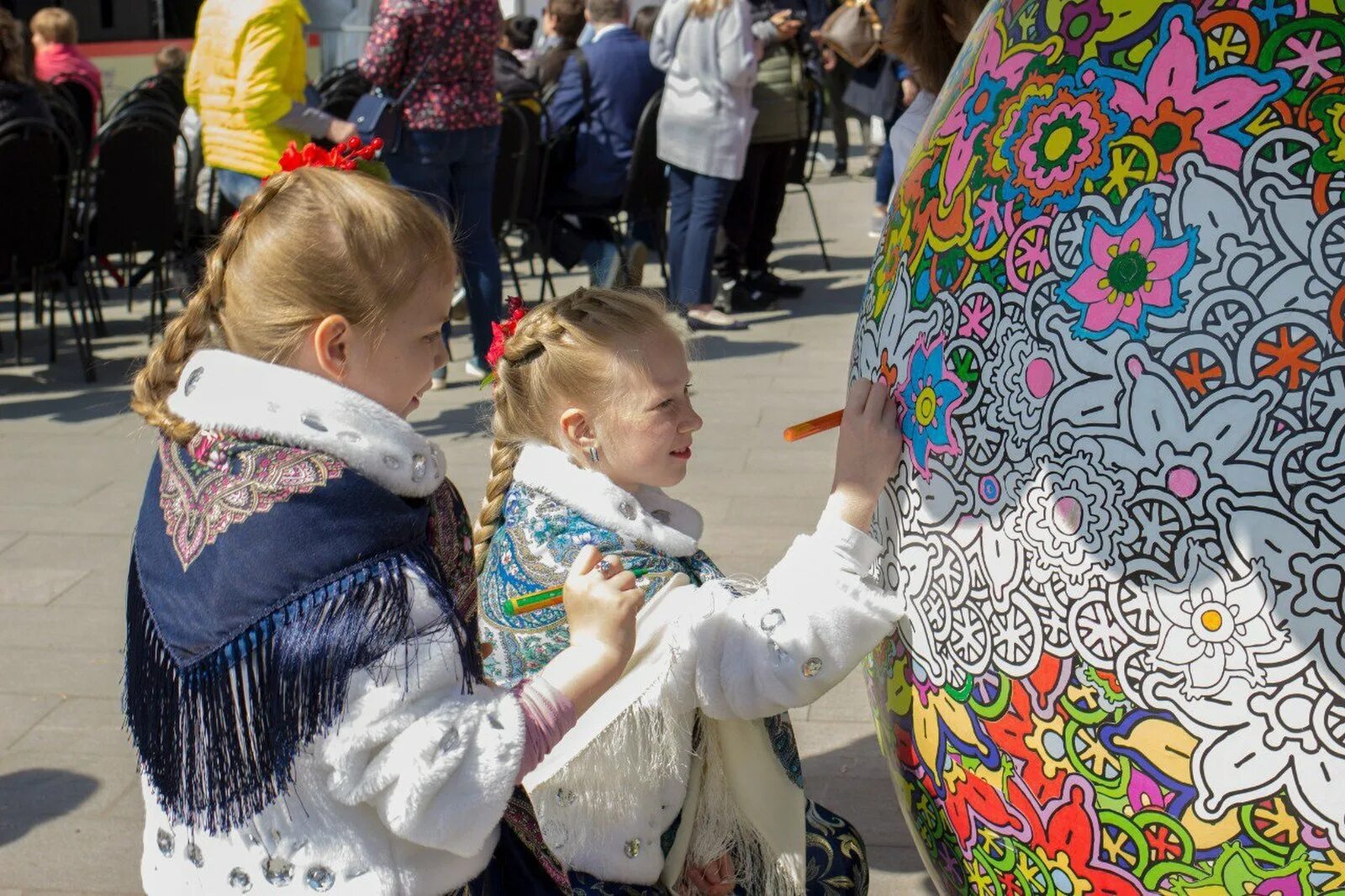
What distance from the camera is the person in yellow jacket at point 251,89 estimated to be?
20.6 ft

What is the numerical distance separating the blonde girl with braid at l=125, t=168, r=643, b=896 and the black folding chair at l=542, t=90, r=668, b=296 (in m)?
6.22

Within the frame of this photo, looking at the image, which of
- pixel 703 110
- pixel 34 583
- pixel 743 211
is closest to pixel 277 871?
pixel 34 583

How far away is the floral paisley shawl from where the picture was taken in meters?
2.15

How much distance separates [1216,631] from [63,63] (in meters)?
10.0

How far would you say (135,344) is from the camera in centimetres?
842

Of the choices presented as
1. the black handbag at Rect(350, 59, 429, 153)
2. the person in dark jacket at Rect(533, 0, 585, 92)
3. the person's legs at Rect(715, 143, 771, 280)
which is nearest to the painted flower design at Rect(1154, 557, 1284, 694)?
the black handbag at Rect(350, 59, 429, 153)

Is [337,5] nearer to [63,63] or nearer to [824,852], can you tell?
[63,63]

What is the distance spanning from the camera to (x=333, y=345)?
182 centimetres

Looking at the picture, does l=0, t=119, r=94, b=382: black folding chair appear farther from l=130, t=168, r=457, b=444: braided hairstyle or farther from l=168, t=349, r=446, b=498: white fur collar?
l=168, t=349, r=446, b=498: white fur collar

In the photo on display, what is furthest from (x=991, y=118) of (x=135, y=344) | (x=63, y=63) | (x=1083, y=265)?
(x=63, y=63)

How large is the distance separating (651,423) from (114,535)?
11.6 feet

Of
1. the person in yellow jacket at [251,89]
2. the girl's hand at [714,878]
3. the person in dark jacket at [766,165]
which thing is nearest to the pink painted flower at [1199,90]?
the girl's hand at [714,878]

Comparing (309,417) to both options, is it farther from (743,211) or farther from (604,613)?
(743,211)

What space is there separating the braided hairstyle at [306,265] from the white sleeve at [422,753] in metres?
0.37
